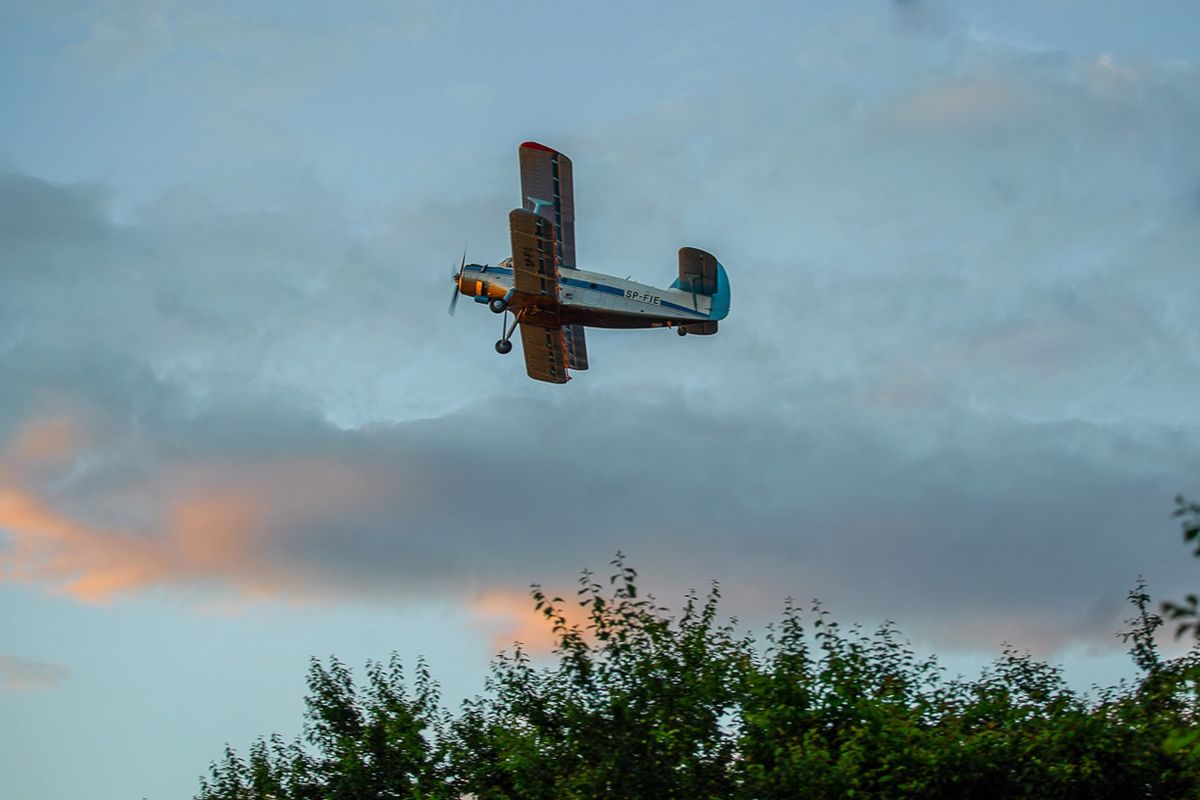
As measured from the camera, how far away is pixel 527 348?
45562 mm

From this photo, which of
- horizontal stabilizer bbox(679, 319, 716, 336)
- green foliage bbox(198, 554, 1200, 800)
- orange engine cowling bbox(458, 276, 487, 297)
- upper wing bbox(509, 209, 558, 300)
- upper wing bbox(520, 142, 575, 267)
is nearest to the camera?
green foliage bbox(198, 554, 1200, 800)

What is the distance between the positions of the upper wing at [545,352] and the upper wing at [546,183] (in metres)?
2.33

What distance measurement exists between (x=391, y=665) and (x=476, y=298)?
1417cm

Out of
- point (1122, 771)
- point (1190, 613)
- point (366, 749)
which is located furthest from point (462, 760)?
point (1190, 613)

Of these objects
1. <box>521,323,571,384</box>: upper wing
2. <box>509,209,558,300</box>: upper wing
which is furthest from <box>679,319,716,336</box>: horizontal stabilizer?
<box>509,209,558,300</box>: upper wing

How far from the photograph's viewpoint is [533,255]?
42000 millimetres

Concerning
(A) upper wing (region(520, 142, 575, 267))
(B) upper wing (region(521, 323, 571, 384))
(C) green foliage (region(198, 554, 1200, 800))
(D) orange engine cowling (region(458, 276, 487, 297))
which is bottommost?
(C) green foliage (region(198, 554, 1200, 800))

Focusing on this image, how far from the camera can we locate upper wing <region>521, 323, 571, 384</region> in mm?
44969

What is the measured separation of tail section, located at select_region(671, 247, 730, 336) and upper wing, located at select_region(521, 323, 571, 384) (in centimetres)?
416

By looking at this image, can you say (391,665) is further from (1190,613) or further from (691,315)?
(1190,613)

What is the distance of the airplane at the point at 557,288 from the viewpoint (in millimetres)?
42469

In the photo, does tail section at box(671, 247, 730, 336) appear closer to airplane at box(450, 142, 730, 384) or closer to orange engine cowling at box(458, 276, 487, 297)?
airplane at box(450, 142, 730, 384)

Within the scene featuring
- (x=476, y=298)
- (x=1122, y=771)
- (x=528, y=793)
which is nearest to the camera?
(x=1122, y=771)

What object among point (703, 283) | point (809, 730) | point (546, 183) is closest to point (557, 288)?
point (546, 183)
